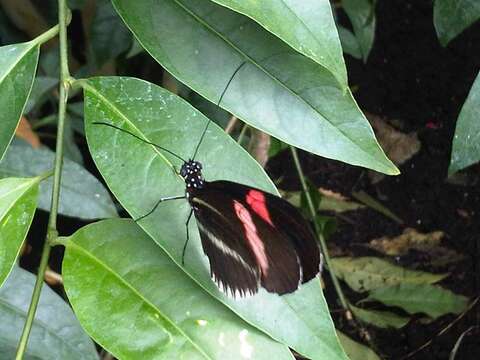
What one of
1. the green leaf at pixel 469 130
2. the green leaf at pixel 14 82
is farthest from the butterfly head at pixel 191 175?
the green leaf at pixel 469 130

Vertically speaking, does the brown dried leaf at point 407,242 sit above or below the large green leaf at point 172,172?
below

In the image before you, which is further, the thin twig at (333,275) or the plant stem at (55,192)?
the thin twig at (333,275)

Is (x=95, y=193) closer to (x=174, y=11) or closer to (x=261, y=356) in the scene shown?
(x=174, y=11)

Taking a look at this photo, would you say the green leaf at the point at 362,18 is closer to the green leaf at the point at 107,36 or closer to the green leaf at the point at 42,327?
the green leaf at the point at 107,36

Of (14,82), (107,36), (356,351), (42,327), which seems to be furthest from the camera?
(107,36)

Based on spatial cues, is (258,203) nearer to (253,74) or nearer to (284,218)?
(284,218)

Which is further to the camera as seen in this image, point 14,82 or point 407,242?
point 407,242

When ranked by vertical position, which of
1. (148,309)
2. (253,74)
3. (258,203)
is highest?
(253,74)

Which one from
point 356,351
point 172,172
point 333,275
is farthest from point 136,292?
point 333,275
